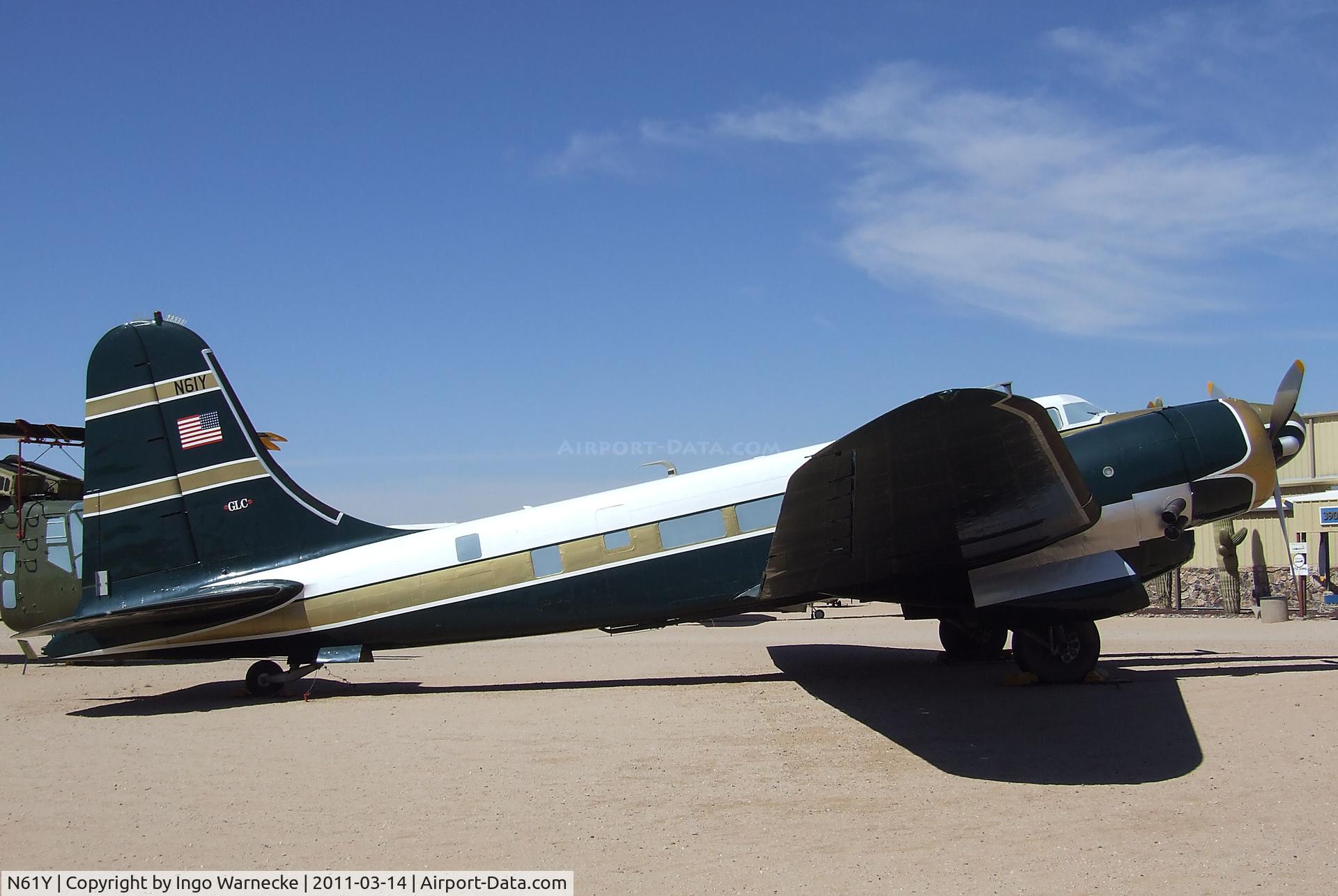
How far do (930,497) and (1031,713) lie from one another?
2.86 m

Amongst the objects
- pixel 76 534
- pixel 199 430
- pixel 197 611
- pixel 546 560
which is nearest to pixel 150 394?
pixel 199 430

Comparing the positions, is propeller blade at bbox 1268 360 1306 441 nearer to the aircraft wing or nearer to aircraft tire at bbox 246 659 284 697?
the aircraft wing

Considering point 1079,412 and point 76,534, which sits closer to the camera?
point 1079,412

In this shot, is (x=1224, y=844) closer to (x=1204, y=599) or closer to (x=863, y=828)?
(x=863, y=828)

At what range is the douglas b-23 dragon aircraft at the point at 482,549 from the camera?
1056 centimetres

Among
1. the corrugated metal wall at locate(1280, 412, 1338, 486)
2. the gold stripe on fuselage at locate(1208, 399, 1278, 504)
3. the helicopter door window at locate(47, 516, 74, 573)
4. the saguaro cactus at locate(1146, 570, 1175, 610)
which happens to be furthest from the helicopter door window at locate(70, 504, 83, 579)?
the corrugated metal wall at locate(1280, 412, 1338, 486)

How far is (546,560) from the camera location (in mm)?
11141

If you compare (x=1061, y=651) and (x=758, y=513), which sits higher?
(x=758, y=513)

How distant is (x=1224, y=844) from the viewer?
18.3 feet

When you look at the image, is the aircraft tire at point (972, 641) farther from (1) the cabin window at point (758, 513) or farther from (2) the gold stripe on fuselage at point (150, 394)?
(2) the gold stripe on fuselage at point (150, 394)

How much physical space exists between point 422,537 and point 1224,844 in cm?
879

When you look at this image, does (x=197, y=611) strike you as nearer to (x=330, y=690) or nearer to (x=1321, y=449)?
(x=330, y=690)

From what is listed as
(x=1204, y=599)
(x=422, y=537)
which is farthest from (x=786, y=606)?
(x=1204, y=599)

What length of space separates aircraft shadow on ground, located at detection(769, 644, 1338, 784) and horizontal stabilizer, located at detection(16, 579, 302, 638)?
256 inches
